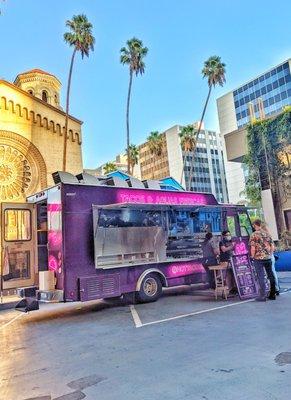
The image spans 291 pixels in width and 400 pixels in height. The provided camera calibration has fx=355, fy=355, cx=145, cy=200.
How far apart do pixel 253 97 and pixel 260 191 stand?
6368cm

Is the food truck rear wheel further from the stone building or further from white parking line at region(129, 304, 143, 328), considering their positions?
the stone building

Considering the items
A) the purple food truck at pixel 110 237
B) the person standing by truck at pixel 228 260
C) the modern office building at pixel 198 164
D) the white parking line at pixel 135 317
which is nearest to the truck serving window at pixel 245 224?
the purple food truck at pixel 110 237

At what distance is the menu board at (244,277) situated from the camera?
884cm

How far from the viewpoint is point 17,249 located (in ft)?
33.1

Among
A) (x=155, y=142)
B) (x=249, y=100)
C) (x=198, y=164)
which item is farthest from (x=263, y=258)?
(x=198, y=164)

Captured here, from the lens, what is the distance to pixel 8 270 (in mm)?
10008

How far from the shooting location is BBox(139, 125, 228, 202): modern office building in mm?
106000

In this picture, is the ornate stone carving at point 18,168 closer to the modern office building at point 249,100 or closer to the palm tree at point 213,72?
the palm tree at point 213,72

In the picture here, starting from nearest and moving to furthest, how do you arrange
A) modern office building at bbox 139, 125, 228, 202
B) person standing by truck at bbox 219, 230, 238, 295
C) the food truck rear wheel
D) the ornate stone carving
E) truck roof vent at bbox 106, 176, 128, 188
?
person standing by truck at bbox 219, 230, 238, 295
the food truck rear wheel
truck roof vent at bbox 106, 176, 128, 188
the ornate stone carving
modern office building at bbox 139, 125, 228, 202

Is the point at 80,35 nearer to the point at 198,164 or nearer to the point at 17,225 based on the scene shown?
the point at 17,225

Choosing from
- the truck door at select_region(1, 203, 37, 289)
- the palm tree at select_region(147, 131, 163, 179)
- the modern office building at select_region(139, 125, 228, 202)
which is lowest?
the truck door at select_region(1, 203, 37, 289)

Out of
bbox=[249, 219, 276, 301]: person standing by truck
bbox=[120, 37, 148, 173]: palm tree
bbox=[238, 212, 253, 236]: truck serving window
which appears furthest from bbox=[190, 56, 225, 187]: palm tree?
bbox=[249, 219, 276, 301]: person standing by truck

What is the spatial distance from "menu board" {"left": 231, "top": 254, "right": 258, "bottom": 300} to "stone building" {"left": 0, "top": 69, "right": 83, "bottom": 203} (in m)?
19.0

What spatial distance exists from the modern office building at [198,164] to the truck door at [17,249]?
9502cm
